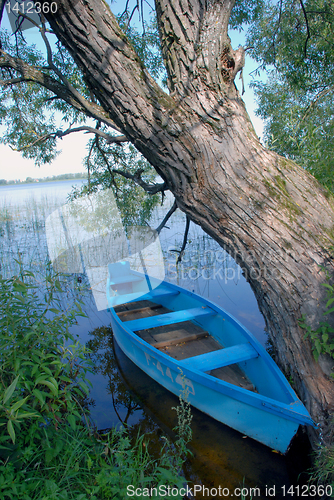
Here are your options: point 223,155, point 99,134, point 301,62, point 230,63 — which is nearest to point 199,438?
→ point 223,155

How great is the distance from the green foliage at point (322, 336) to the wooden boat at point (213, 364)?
43 centimetres

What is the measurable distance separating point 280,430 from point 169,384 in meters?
1.19

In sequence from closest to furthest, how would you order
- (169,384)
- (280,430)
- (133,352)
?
(280,430) → (169,384) → (133,352)

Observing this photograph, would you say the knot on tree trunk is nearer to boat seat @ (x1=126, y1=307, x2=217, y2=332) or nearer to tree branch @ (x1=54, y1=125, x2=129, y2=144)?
tree branch @ (x1=54, y1=125, x2=129, y2=144)

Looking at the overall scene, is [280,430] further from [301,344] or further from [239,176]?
[239,176]

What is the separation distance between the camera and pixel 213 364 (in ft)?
9.45

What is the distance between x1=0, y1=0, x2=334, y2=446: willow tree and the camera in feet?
7.55

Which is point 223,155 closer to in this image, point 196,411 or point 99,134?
point 99,134

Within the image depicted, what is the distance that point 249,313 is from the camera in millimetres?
5164

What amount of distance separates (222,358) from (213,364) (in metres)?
0.13

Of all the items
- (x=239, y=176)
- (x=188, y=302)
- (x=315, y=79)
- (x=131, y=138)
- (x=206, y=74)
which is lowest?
Answer: (x=188, y=302)

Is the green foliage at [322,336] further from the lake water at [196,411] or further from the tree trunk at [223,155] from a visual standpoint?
the lake water at [196,411]

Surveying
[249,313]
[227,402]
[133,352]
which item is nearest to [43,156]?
[133,352]

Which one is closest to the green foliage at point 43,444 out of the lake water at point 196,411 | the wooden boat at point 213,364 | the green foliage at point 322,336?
the lake water at point 196,411
